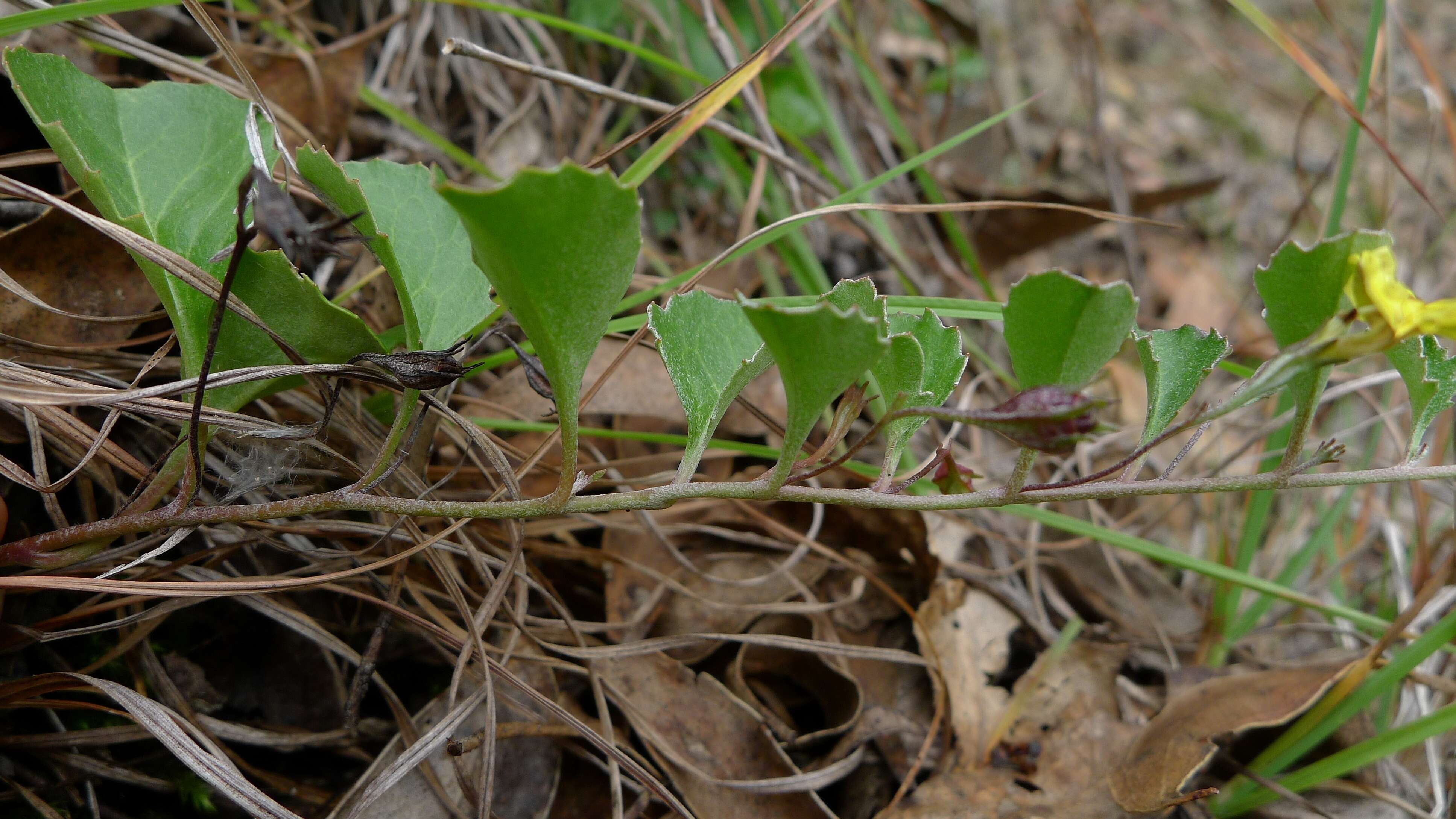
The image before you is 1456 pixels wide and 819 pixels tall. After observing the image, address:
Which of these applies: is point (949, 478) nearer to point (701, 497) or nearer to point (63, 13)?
point (701, 497)

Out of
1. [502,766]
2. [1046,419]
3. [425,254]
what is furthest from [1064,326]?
[502,766]

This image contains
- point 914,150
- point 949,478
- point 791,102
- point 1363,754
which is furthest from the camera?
point 914,150

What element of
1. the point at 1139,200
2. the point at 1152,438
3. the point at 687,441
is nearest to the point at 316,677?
the point at 687,441

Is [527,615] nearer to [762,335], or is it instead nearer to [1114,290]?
[762,335]

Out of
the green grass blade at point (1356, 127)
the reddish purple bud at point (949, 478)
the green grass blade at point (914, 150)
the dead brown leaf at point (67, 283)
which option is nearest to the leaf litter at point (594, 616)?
the dead brown leaf at point (67, 283)

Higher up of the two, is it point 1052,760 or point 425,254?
point 425,254

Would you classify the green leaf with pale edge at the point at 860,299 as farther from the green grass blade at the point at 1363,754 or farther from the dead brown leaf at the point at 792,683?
the green grass blade at the point at 1363,754
